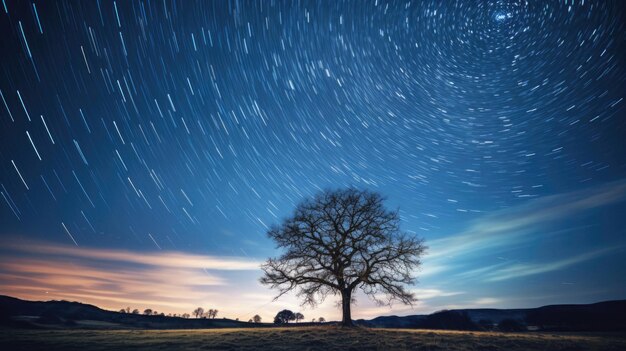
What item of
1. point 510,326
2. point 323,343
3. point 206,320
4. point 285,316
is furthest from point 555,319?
point 206,320

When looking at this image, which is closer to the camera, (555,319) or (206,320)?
(555,319)

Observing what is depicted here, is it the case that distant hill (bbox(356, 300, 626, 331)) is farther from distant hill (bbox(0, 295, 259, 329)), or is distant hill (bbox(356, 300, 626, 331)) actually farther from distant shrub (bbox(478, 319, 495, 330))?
distant hill (bbox(0, 295, 259, 329))

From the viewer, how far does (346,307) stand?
2083 centimetres

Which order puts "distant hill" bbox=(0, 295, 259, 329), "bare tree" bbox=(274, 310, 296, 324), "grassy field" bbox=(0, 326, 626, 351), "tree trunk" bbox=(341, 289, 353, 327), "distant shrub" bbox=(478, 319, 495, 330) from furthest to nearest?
"bare tree" bbox=(274, 310, 296, 324)
"distant hill" bbox=(0, 295, 259, 329)
"distant shrub" bbox=(478, 319, 495, 330)
"tree trunk" bbox=(341, 289, 353, 327)
"grassy field" bbox=(0, 326, 626, 351)

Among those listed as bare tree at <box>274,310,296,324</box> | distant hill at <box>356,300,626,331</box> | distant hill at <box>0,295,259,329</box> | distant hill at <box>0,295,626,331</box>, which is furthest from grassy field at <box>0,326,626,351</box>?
bare tree at <box>274,310,296,324</box>

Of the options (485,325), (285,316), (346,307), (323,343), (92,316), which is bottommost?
(285,316)

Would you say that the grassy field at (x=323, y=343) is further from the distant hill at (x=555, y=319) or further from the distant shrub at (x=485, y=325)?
the distant shrub at (x=485, y=325)

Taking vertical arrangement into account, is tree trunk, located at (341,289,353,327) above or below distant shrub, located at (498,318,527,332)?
above

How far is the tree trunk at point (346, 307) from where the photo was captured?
66.4ft

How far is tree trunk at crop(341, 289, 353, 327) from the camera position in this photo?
2023cm

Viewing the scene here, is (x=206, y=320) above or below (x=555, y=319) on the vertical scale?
below

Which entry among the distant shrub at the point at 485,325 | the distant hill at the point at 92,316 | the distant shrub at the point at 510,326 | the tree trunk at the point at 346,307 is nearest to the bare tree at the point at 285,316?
the distant hill at the point at 92,316

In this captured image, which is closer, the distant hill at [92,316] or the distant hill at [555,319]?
the distant hill at [555,319]

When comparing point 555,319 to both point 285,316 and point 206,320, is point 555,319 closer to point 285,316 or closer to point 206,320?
point 285,316
